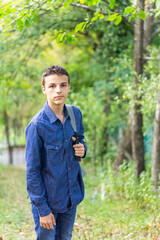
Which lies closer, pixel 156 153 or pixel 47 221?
pixel 47 221

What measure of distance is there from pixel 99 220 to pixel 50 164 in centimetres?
269

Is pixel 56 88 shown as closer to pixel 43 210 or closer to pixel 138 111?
pixel 43 210

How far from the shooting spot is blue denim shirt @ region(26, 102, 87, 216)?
235 cm

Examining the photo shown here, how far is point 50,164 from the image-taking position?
2.44 m

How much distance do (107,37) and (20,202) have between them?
5117 millimetres

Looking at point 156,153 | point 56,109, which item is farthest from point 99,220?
point 56,109

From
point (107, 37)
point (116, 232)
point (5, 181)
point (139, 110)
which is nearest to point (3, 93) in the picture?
point (5, 181)

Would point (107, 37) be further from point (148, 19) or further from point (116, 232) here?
point (116, 232)

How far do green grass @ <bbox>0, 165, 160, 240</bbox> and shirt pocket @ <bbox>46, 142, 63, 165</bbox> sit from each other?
78.0 inches

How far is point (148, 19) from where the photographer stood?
6012mm

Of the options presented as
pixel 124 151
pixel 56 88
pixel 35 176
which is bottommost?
pixel 124 151

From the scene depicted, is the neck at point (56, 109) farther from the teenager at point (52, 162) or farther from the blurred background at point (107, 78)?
the blurred background at point (107, 78)

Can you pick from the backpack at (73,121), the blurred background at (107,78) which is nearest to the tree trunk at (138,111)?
the blurred background at (107,78)

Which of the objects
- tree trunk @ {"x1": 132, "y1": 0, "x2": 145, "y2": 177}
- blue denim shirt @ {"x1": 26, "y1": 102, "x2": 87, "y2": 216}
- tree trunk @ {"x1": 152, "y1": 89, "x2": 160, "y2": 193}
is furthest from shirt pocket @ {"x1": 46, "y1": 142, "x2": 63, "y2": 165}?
tree trunk @ {"x1": 132, "y1": 0, "x2": 145, "y2": 177}
